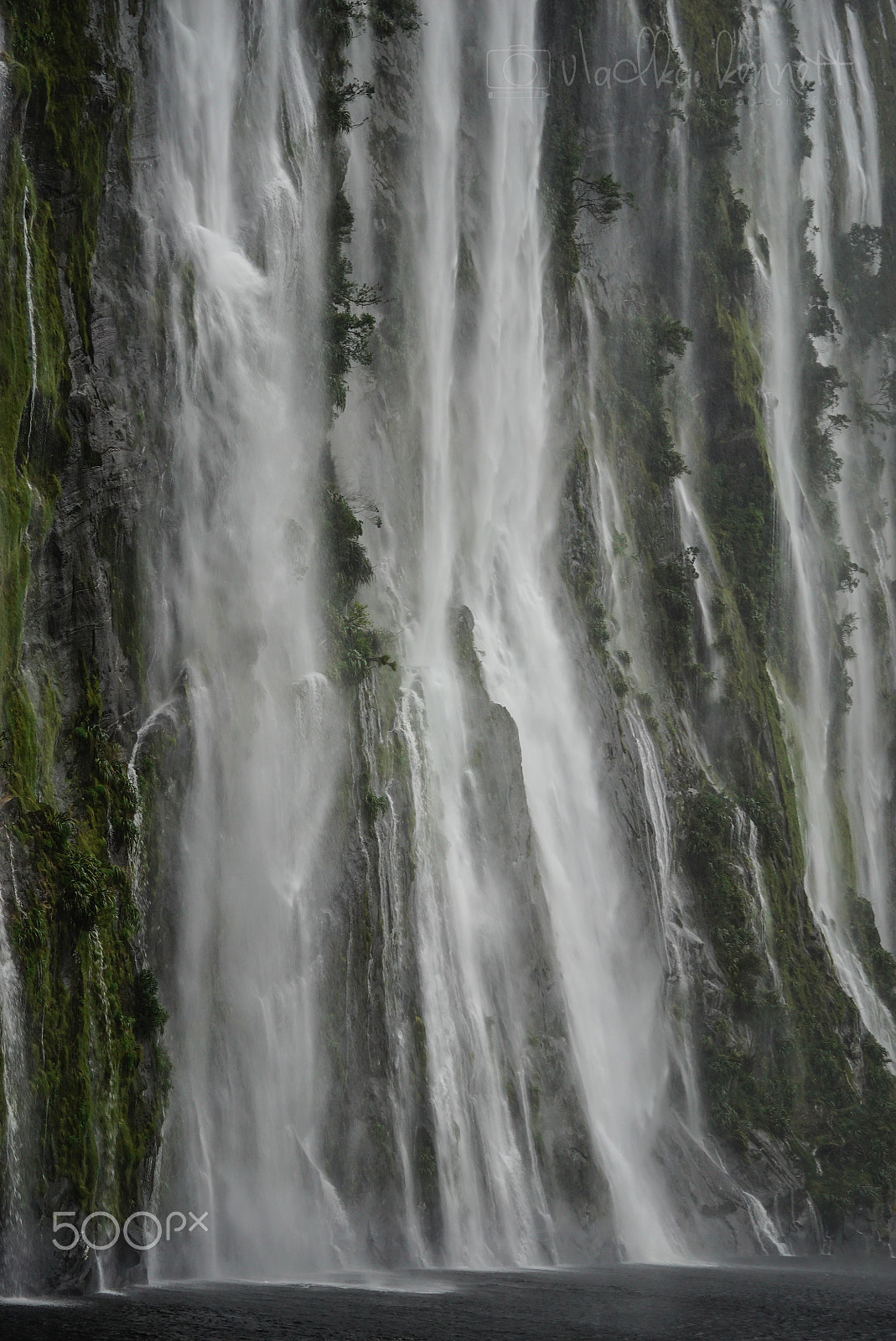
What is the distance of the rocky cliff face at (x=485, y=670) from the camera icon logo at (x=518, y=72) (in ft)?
3.14

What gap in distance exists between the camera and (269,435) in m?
26.7

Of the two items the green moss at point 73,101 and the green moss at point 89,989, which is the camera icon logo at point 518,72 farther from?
the green moss at point 89,989

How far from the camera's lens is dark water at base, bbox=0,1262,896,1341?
48.5 feet

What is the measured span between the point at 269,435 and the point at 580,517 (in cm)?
1097

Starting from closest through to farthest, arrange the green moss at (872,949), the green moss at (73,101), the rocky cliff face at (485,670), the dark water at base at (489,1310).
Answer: the dark water at base at (489,1310) → the rocky cliff face at (485,670) → the green moss at (73,101) → the green moss at (872,949)

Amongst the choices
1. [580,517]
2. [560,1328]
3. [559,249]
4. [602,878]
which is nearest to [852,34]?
[559,249]

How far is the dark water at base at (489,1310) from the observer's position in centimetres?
1480

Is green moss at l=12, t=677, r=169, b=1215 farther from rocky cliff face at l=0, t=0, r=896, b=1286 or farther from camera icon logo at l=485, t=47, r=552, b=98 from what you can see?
camera icon logo at l=485, t=47, r=552, b=98

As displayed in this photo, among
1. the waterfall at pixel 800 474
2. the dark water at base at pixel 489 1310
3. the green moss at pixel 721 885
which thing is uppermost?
the waterfall at pixel 800 474

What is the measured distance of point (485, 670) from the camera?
3114 centimetres

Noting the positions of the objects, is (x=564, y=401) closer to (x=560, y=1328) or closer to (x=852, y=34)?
(x=560, y=1328)

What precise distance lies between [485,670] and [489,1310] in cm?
1571

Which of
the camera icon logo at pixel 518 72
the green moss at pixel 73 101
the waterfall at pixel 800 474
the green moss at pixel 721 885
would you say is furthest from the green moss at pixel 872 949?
the green moss at pixel 73 101

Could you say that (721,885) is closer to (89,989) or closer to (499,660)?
(499,660)
